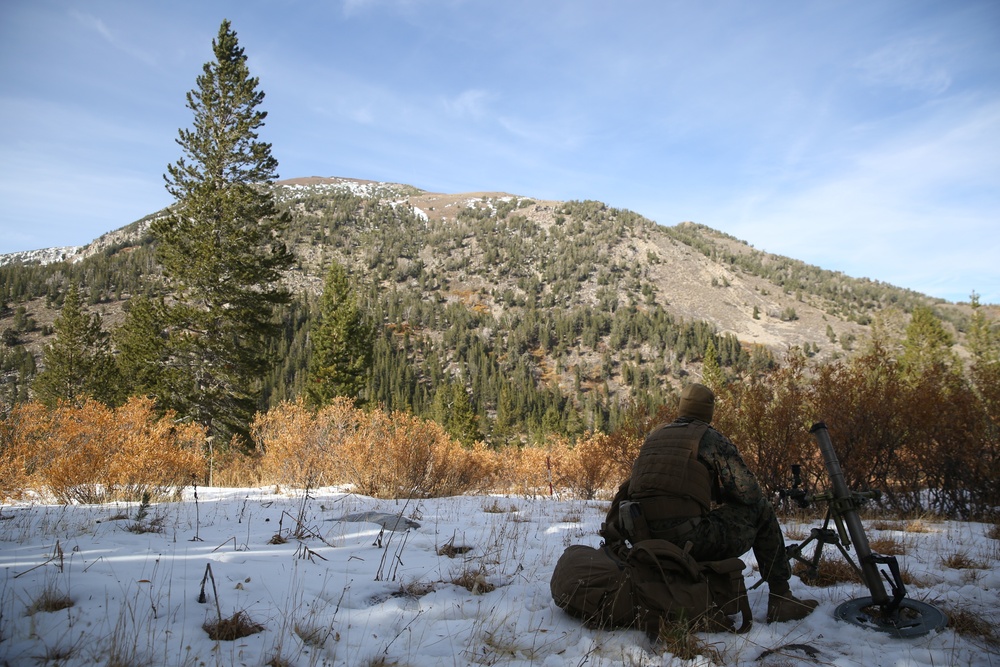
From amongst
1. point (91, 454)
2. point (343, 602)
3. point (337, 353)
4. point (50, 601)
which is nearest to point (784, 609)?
point (343, 602)

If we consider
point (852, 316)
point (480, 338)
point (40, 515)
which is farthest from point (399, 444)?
point (852, 316)

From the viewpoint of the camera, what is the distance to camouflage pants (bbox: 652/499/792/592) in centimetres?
319

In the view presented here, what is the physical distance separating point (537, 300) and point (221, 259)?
93655 mm

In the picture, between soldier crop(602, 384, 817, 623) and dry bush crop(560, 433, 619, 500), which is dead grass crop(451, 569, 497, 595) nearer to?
soldier crop(602, 384, 817, 623)

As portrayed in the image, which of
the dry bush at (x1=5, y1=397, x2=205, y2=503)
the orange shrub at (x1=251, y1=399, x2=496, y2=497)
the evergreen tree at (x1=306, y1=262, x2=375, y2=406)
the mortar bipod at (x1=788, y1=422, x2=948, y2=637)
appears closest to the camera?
the mortar bipod at (x1=788, y1=422, x2=948, y2=637)

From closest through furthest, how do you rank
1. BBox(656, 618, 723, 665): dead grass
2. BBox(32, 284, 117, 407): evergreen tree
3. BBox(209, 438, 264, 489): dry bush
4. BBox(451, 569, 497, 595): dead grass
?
BBox(656, 618, 723, 665): dead grass
BBox(451, 569, 497, 595): dead grass
BBox(209, 438, 264, 489): dry bush
BBox(32, 284, 117, 407): evergreen tree

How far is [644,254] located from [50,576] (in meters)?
122

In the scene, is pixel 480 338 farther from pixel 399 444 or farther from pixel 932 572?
pixel 932 572

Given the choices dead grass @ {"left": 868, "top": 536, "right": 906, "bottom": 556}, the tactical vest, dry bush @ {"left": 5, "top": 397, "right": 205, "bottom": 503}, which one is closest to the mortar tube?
the tactical vest

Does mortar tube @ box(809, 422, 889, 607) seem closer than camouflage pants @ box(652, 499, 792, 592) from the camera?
Yes

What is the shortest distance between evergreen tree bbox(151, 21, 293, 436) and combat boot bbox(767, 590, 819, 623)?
1810 centimetres

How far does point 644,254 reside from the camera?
117000 mm

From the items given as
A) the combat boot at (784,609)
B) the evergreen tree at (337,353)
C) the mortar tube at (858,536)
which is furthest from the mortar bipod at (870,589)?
the evergreen tree at (337,353)

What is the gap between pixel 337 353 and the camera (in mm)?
29953
